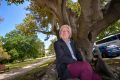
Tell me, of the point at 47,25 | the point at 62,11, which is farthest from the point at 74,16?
the point at 47,25

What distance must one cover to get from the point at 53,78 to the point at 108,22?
13.4ft

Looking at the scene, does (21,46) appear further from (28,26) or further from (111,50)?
(111,50)

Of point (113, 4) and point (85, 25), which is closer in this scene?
point (85, 25)

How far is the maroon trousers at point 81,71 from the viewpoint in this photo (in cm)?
495

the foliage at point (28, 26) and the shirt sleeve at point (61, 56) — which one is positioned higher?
the foliage at point (28, 26)

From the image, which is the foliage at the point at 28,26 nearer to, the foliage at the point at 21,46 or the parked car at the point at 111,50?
the parked car at the point at 111,50

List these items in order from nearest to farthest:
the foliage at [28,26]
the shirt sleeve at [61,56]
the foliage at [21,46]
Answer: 1. the shirt sleeve at [61,56]
2. the foliage at [28,26]
3. the foliage at [21,46]

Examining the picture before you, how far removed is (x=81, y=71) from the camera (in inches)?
A: 197

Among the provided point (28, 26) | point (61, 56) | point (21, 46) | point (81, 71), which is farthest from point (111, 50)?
point (21, 46)

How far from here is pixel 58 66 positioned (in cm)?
534

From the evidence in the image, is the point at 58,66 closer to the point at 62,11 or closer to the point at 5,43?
the point at 62,11

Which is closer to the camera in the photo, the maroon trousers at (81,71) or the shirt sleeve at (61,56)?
the maroon trousers at (81,71)

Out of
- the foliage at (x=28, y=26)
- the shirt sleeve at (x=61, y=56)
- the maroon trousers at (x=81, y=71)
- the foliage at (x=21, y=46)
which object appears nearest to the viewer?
the maroon trousers at (x=81, y=71)

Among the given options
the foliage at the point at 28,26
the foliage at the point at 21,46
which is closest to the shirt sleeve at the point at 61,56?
the foliage at the point at 28,26
